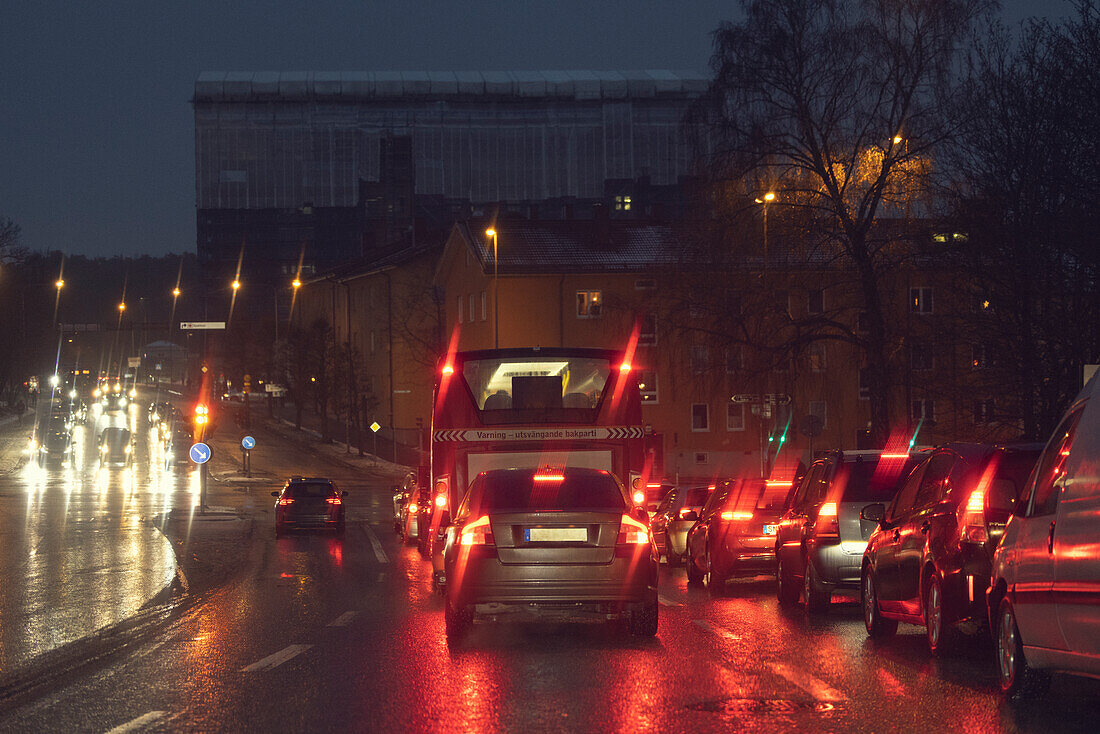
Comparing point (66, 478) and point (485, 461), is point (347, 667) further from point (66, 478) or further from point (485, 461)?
point (66, 478)

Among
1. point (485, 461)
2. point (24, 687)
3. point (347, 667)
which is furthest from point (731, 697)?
→ point (485, 461)

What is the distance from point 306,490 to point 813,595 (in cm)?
2477

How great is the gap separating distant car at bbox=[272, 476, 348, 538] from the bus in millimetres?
16574

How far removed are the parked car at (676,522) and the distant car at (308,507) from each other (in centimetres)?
1140

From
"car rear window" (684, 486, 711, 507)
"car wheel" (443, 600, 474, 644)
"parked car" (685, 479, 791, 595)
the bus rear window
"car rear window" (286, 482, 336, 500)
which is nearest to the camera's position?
"car wheel" (443, 600, 474, 644)

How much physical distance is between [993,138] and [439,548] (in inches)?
789

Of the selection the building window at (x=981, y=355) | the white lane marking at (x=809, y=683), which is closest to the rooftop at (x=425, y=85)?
the building window at (x=981, y=355)

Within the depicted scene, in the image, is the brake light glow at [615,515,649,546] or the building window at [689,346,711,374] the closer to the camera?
the brake light glow at [615,515,649,546]

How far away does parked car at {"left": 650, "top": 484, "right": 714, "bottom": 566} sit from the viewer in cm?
2623

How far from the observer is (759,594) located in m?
19.9

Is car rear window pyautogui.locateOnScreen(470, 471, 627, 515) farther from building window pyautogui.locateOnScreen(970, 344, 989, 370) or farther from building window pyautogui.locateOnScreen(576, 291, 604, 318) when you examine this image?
building window pyautogui.locateOnScreen(576, 291, 604, 318)

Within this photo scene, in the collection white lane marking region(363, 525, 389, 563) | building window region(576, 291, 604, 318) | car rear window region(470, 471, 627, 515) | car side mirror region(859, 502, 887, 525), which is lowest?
white lane marking region(363, 525, 389, 563)

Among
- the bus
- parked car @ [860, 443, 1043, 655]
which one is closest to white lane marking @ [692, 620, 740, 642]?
parked car @ [860, 443, 1043, 655]

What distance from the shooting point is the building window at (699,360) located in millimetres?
40287
